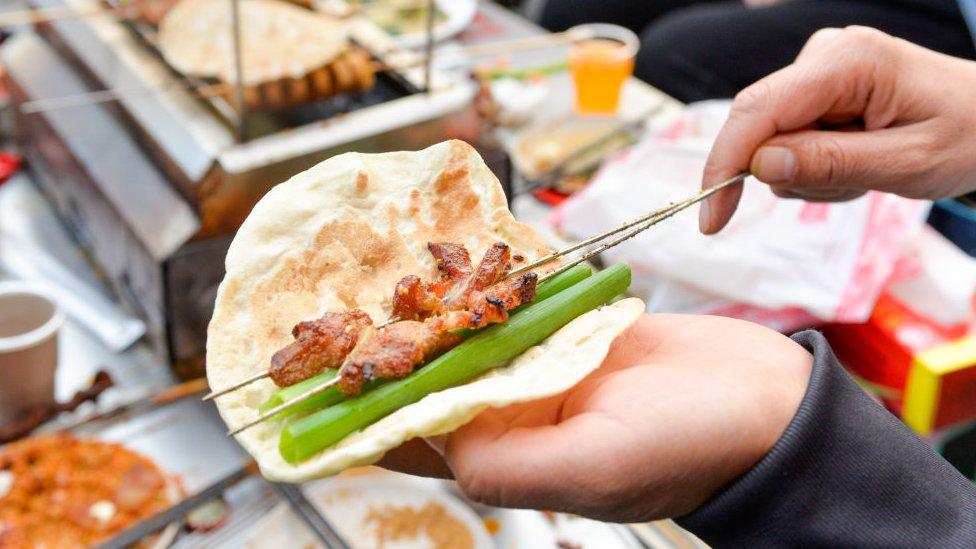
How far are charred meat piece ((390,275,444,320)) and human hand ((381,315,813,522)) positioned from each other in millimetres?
228

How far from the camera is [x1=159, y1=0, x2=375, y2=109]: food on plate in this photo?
8.50 ft

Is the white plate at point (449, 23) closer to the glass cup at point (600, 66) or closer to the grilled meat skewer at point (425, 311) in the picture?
the glass cup at point (600, 66)

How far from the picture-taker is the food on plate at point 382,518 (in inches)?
80.2

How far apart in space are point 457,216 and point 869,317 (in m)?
1.74

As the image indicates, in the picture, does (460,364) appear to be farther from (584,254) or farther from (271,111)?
(271,111)

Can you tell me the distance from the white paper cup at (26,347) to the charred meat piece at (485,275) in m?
1.46

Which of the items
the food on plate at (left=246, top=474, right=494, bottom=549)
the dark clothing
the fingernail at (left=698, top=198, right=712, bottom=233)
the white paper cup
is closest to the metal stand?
the white paper cup

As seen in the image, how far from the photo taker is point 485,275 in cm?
147

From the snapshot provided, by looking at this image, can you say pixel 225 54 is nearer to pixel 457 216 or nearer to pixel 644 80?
pixel 457 216

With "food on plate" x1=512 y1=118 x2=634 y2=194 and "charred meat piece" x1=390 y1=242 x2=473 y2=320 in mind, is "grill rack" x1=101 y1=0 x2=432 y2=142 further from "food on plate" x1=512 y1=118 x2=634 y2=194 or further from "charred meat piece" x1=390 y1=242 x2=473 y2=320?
"charred meat piece" x1=390 y1=242 x2=473 y2=320

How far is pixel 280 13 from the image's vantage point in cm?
283

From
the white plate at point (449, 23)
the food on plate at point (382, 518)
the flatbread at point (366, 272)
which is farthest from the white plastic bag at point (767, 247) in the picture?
the white plate at point (449, 23)

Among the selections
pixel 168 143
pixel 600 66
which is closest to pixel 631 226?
pixel 168 143

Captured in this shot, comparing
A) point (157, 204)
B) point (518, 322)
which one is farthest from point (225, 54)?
point (518, 322)
